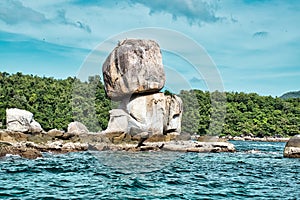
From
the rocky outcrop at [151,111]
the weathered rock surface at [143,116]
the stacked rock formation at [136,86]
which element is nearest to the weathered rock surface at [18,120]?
the weathered rock surface at [143,116]

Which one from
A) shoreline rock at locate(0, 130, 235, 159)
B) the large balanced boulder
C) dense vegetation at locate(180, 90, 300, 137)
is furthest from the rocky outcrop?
dense vegetation at locate(180, 90, 300, 137)

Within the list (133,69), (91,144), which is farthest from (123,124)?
(133,69)

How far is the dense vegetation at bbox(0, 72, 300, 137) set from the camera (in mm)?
73688

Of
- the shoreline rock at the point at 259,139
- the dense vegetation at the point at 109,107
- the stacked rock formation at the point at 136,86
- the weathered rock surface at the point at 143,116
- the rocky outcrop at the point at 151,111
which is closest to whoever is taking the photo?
the weathered rock surface at the point at 143,116

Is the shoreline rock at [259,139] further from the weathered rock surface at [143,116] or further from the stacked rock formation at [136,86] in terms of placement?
the stacked rock formation at [136,86]

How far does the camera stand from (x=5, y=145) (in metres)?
32.4

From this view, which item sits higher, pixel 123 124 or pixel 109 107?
pixel 109 107

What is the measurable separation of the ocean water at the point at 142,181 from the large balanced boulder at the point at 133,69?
18.7m

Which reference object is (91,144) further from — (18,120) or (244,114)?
(244,114)

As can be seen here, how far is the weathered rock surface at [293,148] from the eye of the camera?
35656 millimetres

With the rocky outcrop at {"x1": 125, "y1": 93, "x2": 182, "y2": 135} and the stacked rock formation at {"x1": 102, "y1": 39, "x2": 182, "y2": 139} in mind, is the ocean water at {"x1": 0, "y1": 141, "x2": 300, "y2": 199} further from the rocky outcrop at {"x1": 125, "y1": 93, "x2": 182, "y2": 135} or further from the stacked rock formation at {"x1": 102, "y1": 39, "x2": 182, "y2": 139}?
the rocky outcrop at {"x1": 125, "y1": 93, "x2": 182, "y2": 135}

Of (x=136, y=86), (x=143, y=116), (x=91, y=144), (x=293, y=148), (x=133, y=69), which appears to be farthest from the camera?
(x=143, y=116)

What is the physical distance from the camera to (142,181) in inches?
792

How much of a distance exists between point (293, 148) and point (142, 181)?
20.3 meters
